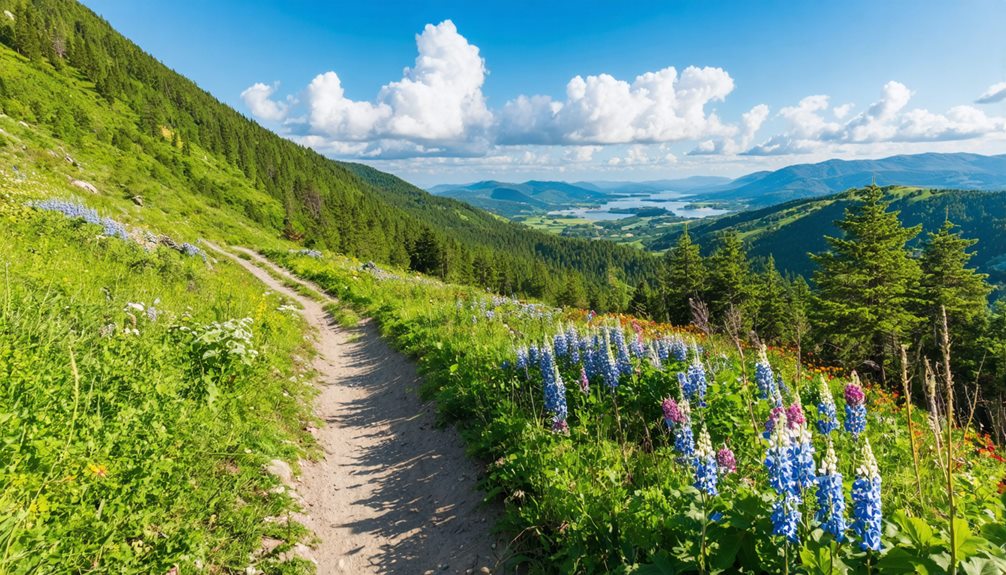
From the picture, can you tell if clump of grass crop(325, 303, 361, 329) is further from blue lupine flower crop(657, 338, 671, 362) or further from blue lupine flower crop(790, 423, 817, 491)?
blue lupine flower crop(790, 423, 817, 491)

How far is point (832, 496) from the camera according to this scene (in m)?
2.32

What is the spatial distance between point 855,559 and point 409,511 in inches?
196

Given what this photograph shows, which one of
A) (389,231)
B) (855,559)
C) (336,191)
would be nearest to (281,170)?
(336,191)

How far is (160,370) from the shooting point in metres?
5.99

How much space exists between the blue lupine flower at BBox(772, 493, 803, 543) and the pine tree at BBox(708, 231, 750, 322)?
32729 mm

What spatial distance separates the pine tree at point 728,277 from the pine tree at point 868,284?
8.89m

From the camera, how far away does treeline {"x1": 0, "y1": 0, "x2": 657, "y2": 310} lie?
68.5 meters

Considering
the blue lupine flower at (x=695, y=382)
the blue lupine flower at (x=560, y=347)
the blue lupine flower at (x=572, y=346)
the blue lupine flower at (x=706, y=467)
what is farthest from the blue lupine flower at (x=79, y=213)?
the blue lupine flower at (x=706, y=467)

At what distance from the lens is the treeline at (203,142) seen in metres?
68.5

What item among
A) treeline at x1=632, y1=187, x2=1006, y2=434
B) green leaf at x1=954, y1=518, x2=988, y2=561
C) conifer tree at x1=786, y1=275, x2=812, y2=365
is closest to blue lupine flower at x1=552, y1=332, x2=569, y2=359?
conifer tree at x1=786, y1=275, x2=812, y2=365

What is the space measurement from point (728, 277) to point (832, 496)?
34476 mm

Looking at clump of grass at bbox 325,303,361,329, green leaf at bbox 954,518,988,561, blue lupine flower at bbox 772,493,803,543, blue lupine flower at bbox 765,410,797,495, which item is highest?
blue lupine flower at bbox 765,410,797,495

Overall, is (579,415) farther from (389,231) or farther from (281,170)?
(281,170)

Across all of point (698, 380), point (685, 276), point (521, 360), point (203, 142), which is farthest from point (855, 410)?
point (203, 142)
